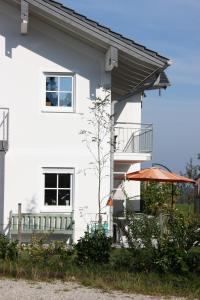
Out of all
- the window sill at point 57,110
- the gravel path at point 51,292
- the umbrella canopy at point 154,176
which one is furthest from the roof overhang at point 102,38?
the gravel path at point 51,292

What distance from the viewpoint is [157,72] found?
17703 millimetres

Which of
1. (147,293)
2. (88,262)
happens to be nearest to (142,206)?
(88,262)

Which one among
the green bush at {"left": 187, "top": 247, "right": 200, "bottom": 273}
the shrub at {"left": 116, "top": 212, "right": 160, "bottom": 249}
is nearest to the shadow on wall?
the shrub at {"left": 116, "top": 212, "right": 160, "bottom": 249}

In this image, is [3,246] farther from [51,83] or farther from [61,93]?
[51,83]

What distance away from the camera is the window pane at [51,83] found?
58.2 ft

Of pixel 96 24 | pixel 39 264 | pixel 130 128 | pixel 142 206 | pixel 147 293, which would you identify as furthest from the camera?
pixel 142 206

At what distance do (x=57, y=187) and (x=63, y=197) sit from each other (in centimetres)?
34

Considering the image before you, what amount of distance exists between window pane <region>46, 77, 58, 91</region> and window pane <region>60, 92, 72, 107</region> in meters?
0.29

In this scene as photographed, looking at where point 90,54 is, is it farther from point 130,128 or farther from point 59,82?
point 130,128

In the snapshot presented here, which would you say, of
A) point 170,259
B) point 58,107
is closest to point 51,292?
point 170,259

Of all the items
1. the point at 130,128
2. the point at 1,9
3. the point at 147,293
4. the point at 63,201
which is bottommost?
the point at 147,293

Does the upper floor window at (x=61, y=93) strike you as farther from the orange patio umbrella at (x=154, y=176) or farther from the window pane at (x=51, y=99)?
the orange patio umbrella at (x=154, y=176)

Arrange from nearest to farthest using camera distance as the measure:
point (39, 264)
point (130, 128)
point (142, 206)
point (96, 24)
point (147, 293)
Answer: point (147, 293)
point (39, 264)
point (96, 24)
point (130, 128)
point (142, 206)

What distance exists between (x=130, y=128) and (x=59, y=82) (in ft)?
13.9
